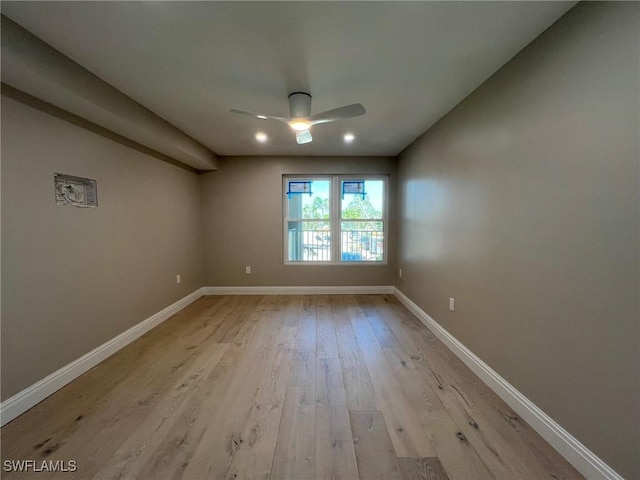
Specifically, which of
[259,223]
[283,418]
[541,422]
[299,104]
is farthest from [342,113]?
[259,223]

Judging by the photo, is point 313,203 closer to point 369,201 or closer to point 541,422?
point 369,201

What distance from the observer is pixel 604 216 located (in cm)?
119

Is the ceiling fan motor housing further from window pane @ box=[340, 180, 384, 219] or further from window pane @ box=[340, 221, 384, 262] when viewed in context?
window pane @ box=[340, 221, 384, 262]

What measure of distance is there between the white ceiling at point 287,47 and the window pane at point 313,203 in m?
2.00

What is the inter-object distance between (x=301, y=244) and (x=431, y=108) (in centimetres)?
285

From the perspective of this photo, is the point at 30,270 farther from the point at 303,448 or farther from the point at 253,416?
the point at 303,448

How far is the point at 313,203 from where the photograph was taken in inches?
179

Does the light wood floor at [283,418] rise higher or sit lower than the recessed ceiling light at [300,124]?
lower

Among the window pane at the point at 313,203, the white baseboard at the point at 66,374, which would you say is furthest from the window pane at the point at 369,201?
the white baseboard at the point at 66,374

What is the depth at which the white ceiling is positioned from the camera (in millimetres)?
1344

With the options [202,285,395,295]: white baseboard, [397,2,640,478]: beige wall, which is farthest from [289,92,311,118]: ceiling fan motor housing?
[202,285,395,295]: white baseboard

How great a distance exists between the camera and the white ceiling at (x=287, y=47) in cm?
134

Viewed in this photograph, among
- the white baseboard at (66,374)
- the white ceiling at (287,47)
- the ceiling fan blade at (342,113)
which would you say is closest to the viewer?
the white ceiling at (287,47)

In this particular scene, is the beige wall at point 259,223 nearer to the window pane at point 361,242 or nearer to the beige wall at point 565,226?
the window pane at point 361,242
